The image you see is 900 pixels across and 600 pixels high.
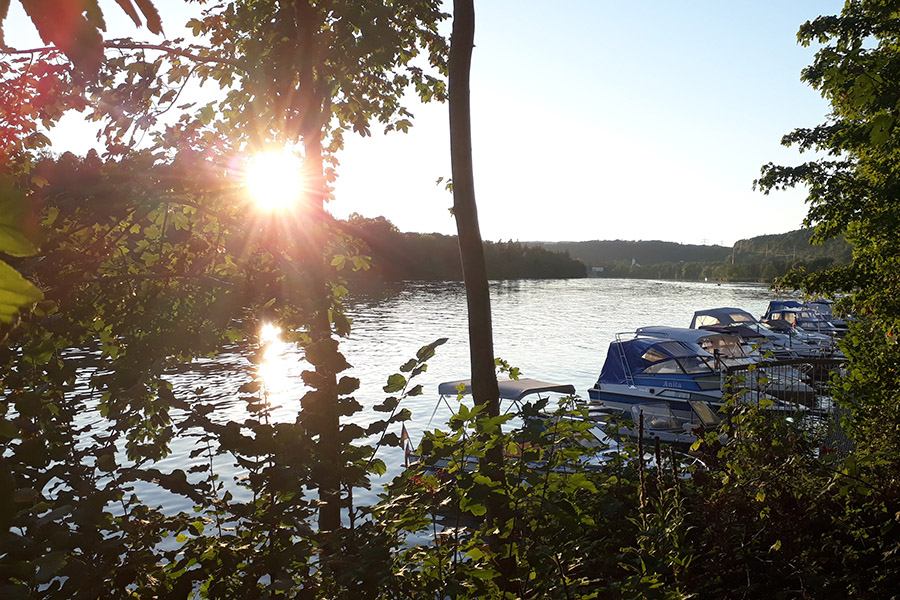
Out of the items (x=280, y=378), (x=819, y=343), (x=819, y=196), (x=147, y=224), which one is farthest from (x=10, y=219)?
(x=819, y=343)

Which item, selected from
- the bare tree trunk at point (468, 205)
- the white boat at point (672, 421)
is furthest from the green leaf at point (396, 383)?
the white boat at point (672, 421)

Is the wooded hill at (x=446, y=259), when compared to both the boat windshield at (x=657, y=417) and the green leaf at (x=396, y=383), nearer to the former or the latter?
the boat windshield at (x=657, y=417)

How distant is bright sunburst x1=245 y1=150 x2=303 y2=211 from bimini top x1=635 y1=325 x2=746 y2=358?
56.0 feet

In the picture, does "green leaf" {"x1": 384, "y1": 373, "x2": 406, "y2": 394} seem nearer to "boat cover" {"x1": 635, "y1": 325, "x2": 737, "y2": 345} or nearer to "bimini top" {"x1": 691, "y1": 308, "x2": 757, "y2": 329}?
"boat cover" {"x1": 635, "y1": 325, "x2": 737, "y2": 345}

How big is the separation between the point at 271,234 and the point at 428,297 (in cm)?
7478

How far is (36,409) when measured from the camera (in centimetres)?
222

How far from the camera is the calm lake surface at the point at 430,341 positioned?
71.9 feet

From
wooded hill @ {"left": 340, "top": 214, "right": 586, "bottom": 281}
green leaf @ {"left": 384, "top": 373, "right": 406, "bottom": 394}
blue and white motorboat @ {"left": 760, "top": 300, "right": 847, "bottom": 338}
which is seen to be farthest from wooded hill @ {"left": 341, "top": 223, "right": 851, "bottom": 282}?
green leaf @ {"left": 384, "top": 373, "right": 406, "bottom": 394}

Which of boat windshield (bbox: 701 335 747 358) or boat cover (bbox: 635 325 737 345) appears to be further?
boat windshield (bbox: 701 335 747 358)

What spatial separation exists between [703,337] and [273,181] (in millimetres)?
18037

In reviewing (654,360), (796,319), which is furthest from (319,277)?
(796,319)

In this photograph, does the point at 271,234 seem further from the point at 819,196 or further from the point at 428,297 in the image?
the point at 428,297

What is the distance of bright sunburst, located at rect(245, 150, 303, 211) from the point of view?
4.05 meters

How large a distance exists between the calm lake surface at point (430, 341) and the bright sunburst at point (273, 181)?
1090mm
